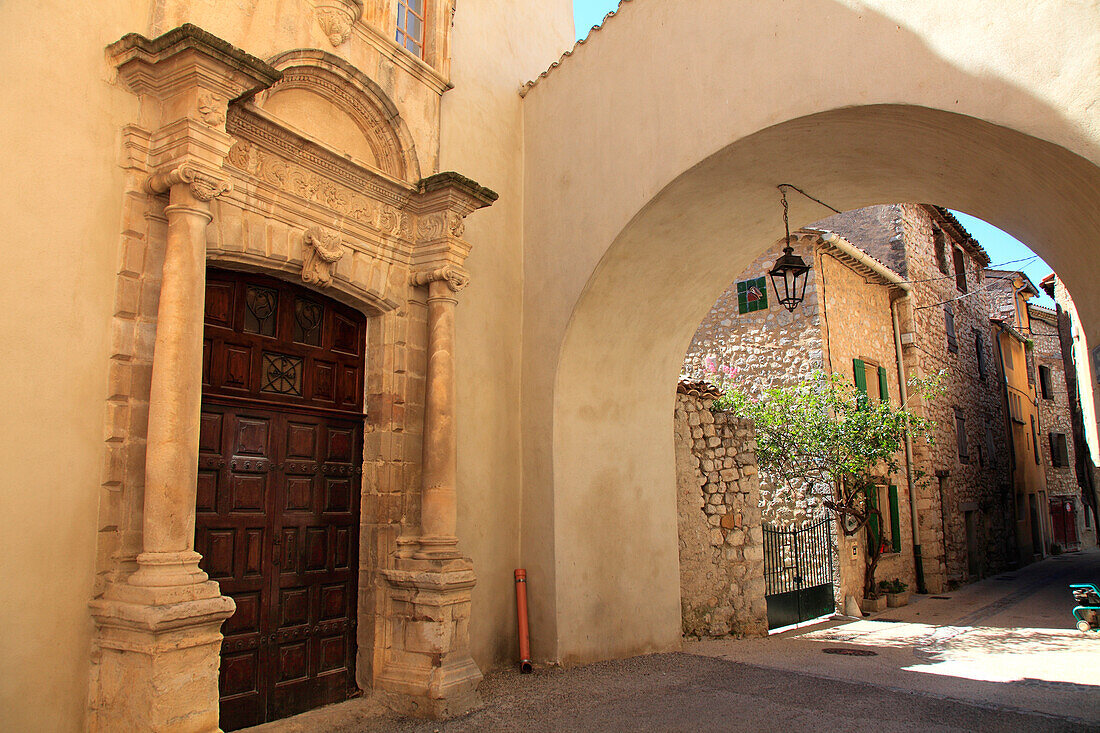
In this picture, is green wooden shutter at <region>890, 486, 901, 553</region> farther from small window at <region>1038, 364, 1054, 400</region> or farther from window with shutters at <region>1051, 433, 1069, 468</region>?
window with shutters at <region>1051, 433, 1069, 468</region>

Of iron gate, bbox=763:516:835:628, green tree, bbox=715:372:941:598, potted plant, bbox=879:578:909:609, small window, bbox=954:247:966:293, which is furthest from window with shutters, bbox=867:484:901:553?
small window, bbox=954:247:966:293

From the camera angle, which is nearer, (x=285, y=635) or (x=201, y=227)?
(x=201, y=227)

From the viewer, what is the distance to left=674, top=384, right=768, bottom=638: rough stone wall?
7852 millimetres

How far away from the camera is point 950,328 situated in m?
16.8

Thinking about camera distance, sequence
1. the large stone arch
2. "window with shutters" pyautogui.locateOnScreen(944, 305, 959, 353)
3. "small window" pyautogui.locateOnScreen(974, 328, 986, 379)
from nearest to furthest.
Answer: the large stone arch → "window with shutters" pyautogui.locateOnScreen(944, 305, 959, 353) → "small window" pyautogui.locateOnScreen(974, 328, 986, 379)

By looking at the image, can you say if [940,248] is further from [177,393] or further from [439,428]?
[177,393]

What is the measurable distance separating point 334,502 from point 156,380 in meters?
1.72

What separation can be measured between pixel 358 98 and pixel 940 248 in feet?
49.0

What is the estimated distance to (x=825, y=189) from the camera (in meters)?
6.02

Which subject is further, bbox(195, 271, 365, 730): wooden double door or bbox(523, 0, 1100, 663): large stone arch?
bbox(195, 271, 365, 730): wooden double door

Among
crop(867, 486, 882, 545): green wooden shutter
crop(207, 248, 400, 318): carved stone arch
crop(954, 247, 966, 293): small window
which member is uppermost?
crop(954, 247, 966, 293): small window

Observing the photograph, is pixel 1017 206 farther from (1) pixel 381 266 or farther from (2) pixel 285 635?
(2) pixel 285 635

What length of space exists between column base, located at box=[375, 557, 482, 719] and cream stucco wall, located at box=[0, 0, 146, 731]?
6.28 ft

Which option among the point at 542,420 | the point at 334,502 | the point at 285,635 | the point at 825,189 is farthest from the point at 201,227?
the point at 825,189
